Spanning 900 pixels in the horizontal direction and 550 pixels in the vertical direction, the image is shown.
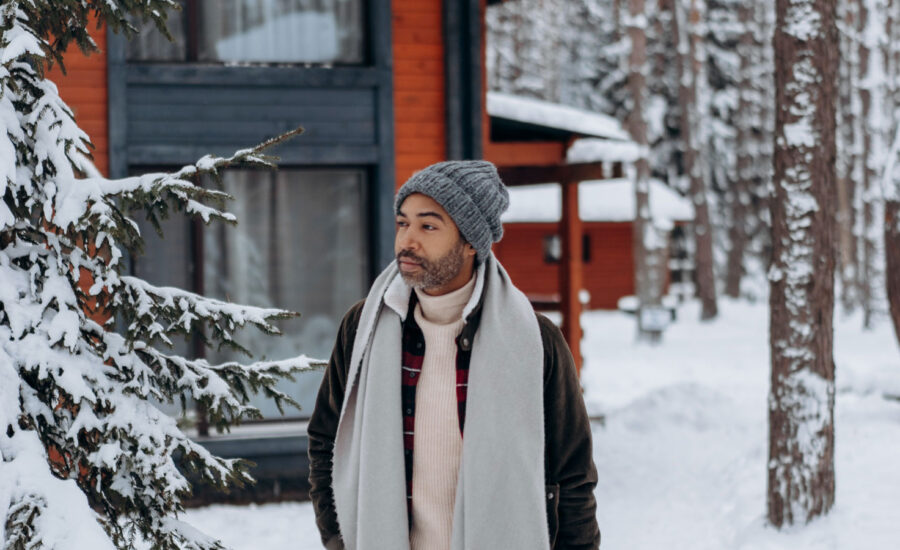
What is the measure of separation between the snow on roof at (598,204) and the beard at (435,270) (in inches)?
1100

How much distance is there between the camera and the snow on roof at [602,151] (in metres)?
11.1

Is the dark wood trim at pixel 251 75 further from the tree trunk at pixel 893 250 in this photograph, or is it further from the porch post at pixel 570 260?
the tree trunk at pixel 893 250

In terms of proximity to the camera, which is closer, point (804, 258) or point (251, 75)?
point (804, 258)

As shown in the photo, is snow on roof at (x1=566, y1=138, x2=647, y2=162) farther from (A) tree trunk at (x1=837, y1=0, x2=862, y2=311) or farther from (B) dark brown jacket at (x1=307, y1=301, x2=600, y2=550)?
(A) tree trunk at (x1=837, y1=0, x2=862, y2=311)

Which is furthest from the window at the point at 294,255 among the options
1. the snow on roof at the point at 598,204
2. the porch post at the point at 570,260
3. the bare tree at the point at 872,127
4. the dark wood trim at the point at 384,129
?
the snow on roof at the point at 598,204

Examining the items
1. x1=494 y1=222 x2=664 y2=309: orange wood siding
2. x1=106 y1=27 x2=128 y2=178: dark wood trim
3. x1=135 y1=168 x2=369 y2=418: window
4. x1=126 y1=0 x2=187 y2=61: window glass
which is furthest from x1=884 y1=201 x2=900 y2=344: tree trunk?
x1=494 y1=222 x2=664 y2=309: orange wood siding

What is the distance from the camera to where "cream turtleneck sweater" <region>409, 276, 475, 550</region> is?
120 inches

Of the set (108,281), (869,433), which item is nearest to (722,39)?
(869,433)

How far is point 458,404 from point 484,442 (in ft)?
0.49

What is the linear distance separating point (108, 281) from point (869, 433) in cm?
793

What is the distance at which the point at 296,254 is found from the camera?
989cm

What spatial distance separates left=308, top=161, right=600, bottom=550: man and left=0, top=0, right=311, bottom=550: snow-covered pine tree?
1213 millimetres

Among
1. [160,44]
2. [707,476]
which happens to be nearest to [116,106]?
[160,44]

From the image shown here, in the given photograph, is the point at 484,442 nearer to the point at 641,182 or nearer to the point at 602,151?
the point at 602,151
